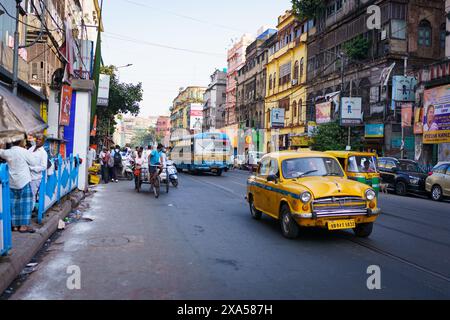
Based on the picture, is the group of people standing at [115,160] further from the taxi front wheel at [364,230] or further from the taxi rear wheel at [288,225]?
the taxi front wheel at [364,230]

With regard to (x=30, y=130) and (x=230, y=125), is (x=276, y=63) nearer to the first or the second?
(x=230, y=125)

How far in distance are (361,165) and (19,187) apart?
1000 centimetres

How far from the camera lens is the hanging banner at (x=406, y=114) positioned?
93.6ft

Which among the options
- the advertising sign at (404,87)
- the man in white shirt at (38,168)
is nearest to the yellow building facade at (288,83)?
the advertising sign at (404,87)

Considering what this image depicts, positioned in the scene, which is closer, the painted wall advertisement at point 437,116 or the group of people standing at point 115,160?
the group of people standing at point 115,160

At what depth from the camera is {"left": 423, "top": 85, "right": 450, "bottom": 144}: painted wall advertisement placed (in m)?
25.2

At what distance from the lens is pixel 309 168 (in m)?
9.40

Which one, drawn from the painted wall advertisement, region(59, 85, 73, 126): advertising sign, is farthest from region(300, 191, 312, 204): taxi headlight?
the painted wall advertisement

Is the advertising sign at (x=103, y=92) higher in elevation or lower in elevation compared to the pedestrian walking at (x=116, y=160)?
higher

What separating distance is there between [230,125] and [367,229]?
227 feet

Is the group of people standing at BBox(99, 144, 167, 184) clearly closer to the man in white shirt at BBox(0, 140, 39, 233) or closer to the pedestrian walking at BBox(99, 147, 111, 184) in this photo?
the pedestrian walking at BBox(99, 147, 111, 184)

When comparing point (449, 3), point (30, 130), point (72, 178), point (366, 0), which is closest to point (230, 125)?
point (366, 0)

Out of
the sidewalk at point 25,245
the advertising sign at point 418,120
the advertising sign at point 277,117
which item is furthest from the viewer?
the advertising sign at point 277,117

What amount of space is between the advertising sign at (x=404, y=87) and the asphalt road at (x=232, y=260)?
1951 cm
